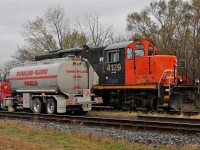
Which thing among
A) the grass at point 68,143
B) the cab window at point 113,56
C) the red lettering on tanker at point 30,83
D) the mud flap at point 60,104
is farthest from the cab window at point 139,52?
the grass at point 68,143

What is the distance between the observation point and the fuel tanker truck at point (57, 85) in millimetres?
18891

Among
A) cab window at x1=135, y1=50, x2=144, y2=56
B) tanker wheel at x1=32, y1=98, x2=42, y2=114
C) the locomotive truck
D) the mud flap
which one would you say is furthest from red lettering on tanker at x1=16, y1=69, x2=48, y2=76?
cab window at x1=135, y1=50, x2=144, y2=56

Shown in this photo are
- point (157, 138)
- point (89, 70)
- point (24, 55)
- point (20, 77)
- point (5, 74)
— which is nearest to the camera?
point (157, 138)

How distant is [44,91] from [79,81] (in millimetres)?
2076

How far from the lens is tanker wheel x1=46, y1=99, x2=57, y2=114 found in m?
19.0

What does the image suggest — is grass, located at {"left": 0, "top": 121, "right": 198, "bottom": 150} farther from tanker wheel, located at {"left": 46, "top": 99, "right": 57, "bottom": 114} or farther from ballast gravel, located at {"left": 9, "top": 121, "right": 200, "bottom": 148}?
tanker wheel, located at {"left": 46, "top": 99, "right": 57, "bottom": 114}

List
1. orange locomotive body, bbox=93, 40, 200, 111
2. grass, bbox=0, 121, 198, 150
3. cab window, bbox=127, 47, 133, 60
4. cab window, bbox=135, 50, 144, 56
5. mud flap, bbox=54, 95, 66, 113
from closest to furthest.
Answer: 1. grass, bbox=0, 121, 198, 150
2. mud flap, bbox=54, 95, 66, 113
3. orange locomotive body, bbox=93, 40, 200, 111
4. cab window, bbox=127, 47, 133, 60
5. cab window, bbox=135, 50, 144, 56

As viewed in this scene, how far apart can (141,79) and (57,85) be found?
5.13 metres

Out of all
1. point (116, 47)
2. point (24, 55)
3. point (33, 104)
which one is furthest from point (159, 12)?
point (33, 104)

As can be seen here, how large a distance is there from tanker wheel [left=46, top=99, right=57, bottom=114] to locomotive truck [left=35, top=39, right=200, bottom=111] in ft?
13.3

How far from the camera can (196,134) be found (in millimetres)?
10812

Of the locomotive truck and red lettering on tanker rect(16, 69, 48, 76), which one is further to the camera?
red lettering on tanker rect(16, 69, 48, 76)

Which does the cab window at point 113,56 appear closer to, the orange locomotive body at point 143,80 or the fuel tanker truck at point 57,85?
the orange locomotive body at point 143,80

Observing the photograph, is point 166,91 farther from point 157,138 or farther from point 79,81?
point 157,138
